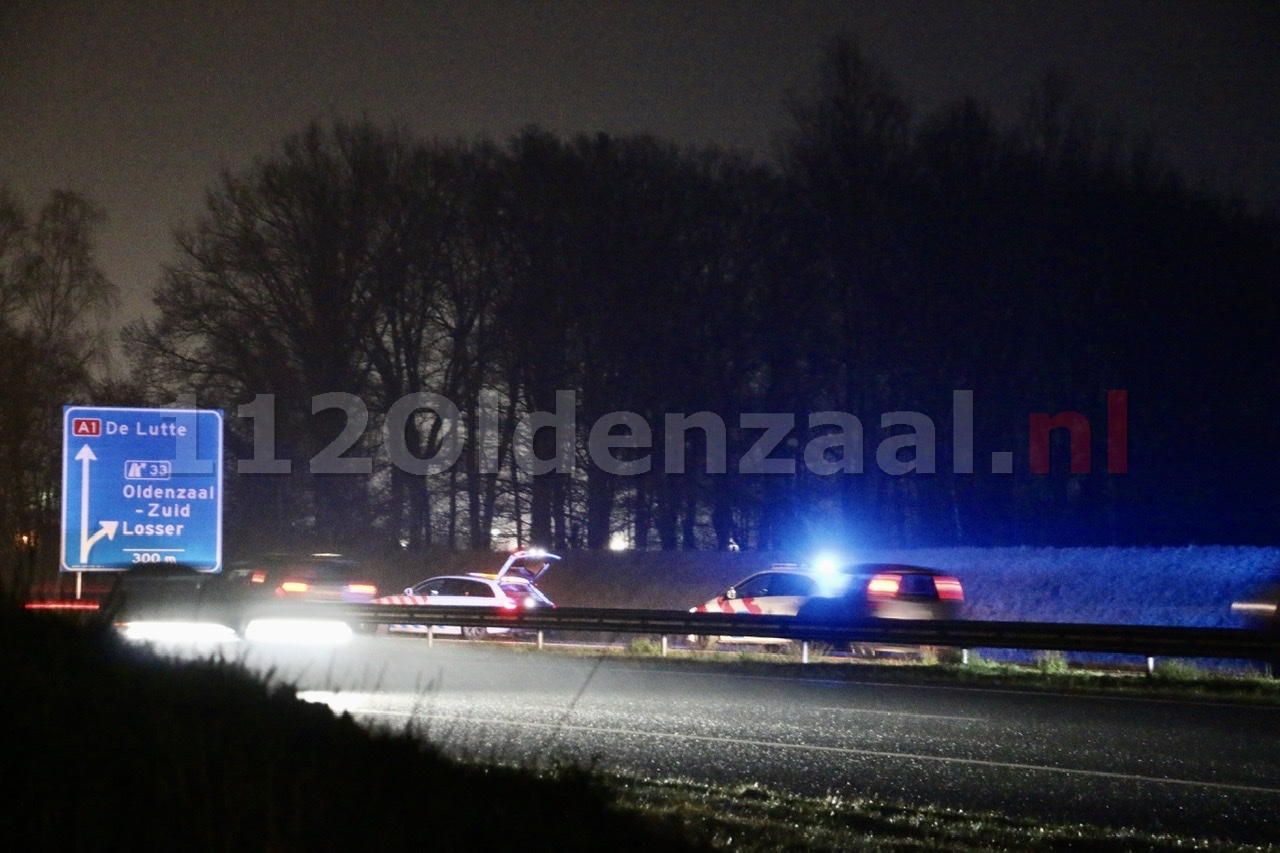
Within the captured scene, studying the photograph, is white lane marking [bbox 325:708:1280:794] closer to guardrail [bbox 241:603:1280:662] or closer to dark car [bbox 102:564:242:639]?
dark car [bbox 102:564:242:639]

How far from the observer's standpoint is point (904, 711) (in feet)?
52.4

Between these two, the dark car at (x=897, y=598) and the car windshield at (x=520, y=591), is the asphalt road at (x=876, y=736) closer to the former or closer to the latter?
the dark car at (x=897, y=598)

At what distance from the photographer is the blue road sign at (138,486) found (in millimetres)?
18000

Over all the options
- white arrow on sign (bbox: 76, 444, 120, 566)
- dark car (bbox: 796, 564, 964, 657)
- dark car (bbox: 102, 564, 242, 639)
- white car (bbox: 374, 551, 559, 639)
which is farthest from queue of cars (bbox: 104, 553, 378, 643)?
dark car (bbox: 796, 564, 964, 657)

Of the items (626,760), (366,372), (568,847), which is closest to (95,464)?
(626,760)

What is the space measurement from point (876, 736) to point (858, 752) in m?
1.05

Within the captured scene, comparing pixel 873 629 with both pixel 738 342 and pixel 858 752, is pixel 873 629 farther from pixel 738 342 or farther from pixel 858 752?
pixel 738 342

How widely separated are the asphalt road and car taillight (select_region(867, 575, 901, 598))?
5.26 m

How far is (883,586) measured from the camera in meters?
25.2

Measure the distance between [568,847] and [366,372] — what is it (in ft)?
147

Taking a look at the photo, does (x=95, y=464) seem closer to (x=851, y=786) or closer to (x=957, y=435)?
(x=851, y=786)

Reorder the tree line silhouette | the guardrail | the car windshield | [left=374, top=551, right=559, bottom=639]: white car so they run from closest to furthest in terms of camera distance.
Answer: the guardrail < [left=374, top=551, right=559, bottom=639]: white car < the car windshield < the tree line silhouette

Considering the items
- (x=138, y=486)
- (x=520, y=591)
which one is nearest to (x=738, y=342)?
(x=520, y=591)

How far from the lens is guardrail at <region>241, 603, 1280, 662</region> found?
1780cm
